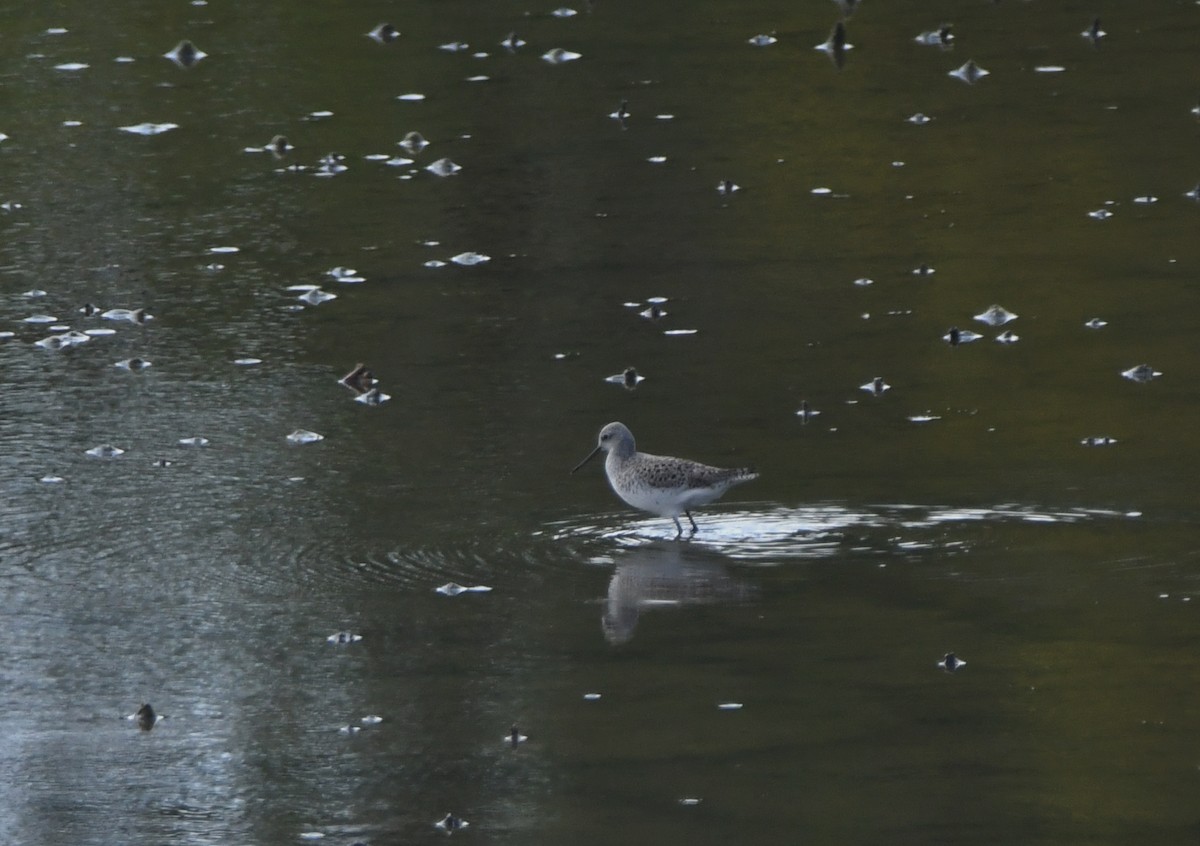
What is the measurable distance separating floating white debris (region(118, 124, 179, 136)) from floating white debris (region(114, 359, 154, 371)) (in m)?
6.13

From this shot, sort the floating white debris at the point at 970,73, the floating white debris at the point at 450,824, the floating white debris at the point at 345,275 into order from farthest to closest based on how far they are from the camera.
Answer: the floating white debris at the point at 970,73 → the floating white debris at the point at 345,275 → the floating white debris at the point at 450,824

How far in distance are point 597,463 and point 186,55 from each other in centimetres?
1200

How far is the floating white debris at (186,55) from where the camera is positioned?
21.3 metres

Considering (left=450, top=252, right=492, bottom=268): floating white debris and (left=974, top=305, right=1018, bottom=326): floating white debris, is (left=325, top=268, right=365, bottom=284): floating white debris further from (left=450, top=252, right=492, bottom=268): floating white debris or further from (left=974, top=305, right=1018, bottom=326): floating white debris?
(left=974, top=305, right=1018, bottom=326): floating white debris

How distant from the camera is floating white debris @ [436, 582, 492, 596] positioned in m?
9.05

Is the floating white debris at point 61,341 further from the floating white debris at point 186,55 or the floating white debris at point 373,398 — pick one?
the floating white debris at point 186,55

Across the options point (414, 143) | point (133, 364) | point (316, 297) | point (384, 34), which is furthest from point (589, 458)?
point (384, 34)

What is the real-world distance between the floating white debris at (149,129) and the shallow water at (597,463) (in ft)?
0.65

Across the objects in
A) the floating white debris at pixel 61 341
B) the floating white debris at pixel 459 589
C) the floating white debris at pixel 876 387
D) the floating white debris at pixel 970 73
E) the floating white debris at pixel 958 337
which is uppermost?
the floating white debris at pixel 459 589

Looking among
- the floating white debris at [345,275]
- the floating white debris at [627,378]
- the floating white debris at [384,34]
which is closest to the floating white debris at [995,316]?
the floating white debris at [627,378]

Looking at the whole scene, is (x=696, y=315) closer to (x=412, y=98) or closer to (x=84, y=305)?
(x=84, y=305)

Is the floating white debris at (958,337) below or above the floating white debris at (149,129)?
above

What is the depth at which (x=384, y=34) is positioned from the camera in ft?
72.0

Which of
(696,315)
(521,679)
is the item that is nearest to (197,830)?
(521,679)
